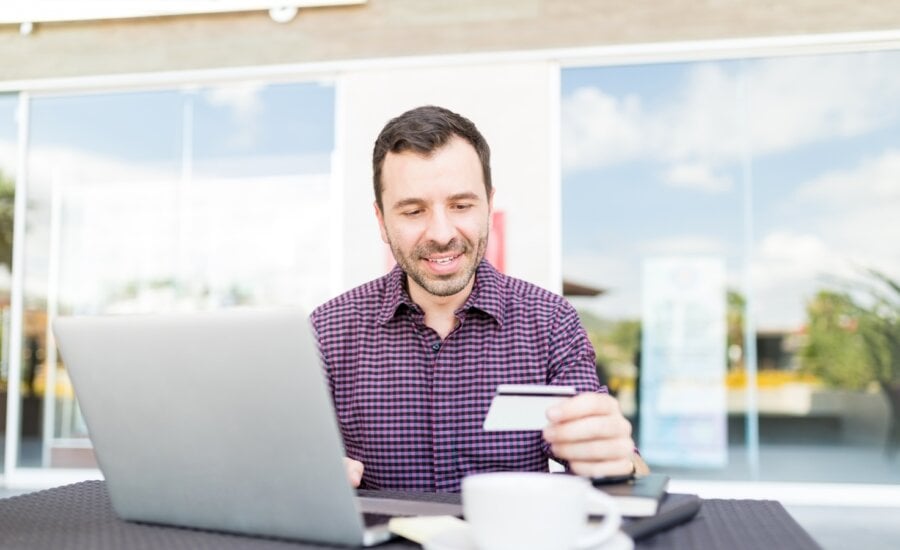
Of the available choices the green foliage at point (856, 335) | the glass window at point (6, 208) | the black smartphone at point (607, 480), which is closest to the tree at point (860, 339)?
the green foliage at point (856, 335)

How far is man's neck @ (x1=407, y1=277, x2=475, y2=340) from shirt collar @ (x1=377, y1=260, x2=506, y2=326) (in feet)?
0.07

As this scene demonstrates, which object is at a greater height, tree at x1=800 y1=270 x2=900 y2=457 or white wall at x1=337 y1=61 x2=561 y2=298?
white wall at x1=337 y1=61 x2=561 y2=298

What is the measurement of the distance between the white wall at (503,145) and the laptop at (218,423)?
11.3ft

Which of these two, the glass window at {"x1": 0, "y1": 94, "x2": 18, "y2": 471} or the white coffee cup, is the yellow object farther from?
the glass window at {"x1": 0, "y1": 94, "x2": 18, "y2": 471}

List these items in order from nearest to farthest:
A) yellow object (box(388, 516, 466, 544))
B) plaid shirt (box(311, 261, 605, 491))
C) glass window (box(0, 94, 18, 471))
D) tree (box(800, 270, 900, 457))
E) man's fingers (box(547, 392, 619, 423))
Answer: yellow object (box(388, 516, 466, 544)) → man's fingers (box(547, 392, 619, 423)) → plaid shirt (box(311, 261, 605, 491)) → glass window (box(0, 94, 18, 471)) → tree (box(800, 270, 900, 457))

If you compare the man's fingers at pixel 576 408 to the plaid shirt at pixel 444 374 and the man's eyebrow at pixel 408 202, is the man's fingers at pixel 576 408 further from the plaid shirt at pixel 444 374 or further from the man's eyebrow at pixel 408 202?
the man's eyebrow at pixel 408 202

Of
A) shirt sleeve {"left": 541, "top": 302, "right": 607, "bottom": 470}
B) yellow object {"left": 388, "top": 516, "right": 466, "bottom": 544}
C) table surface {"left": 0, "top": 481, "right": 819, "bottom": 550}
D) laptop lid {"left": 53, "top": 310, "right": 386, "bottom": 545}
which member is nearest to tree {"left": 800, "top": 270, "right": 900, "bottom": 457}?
shirt sleeve {"left": 541, "top": 302, "right": 607, "bottom": 470}

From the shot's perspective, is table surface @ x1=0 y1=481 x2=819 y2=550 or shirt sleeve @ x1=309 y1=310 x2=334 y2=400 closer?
table surface @ x1=0 y1=481 x2=819 y2=550

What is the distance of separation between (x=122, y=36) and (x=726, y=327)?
395cm

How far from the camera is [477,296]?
1.57m

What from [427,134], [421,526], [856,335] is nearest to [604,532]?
[421,526]

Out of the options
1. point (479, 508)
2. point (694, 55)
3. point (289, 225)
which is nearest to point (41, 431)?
point (289, 225)

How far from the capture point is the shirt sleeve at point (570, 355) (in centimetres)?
151

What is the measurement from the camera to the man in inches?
59.1
